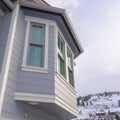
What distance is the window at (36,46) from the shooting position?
7.57 metres

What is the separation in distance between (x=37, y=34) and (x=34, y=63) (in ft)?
3.60

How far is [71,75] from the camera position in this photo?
950 cm

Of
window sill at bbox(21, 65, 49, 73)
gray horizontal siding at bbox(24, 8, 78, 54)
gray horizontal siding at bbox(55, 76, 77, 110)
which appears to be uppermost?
gray horizontal siding at bbox(24, 8, 78, 54)

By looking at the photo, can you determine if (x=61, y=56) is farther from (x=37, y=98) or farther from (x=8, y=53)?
(x=8, y=53)

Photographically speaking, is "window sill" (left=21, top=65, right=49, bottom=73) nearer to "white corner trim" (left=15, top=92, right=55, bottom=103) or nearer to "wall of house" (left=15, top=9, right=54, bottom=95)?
"wall of house" (left=15, top=9, right=54, bottom=95)

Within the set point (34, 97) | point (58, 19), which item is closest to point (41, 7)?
point (58, 19)

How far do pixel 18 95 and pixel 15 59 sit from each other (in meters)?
1.05

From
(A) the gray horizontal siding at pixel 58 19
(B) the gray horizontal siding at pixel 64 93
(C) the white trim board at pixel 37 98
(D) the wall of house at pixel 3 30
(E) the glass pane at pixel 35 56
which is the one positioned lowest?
(C) the white trim board at pixel 37 98

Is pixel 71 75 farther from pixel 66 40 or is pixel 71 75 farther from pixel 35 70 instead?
pixel 35 70

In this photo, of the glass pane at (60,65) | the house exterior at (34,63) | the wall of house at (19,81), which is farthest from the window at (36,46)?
the glass pane at (60,65)

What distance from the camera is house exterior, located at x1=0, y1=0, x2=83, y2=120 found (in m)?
6.83

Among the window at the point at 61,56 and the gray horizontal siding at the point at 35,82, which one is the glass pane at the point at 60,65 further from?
the gray horizontal siding at the point at 35,82

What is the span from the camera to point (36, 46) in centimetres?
786

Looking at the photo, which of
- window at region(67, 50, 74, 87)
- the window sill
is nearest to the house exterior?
the window sill
